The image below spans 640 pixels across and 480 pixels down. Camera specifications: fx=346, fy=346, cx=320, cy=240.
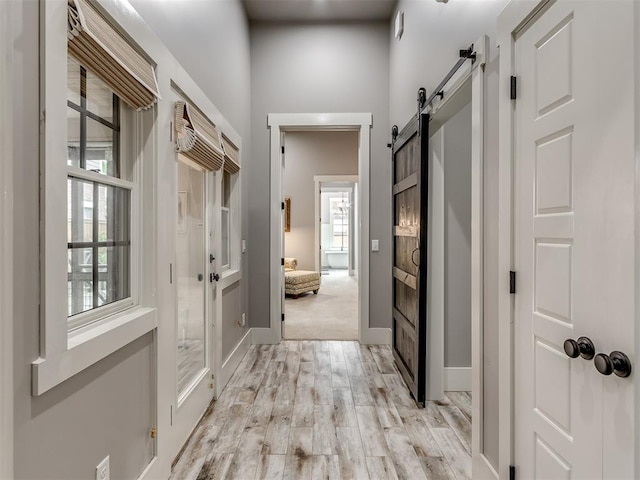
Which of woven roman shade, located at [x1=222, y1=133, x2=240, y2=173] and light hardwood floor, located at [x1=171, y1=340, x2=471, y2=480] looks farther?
woven roman shade, located at [x1=222, y1=133, x2=240, y2=173]

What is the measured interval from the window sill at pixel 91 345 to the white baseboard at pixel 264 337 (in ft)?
7.69

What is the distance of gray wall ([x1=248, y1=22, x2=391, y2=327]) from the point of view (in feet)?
12.8

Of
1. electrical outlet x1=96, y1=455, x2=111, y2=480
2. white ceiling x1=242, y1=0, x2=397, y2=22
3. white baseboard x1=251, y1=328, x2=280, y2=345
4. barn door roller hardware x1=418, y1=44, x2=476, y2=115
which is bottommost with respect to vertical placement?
white baseboard x1=251, y1=328, x2=280, y2=345

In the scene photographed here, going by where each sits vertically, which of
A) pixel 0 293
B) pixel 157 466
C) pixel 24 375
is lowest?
pixel 157 466

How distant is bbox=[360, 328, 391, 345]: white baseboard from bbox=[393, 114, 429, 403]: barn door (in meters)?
0.48

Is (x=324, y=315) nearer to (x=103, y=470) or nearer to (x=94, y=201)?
(x=103, y=470)

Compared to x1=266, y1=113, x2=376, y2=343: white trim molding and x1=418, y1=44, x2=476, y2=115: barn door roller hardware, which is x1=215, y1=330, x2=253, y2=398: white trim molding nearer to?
x1=266, y1=113, x2=376, y2=343: white trim molding

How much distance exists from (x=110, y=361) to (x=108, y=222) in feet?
1.83

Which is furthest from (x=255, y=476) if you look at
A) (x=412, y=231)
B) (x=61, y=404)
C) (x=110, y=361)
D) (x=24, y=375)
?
(x=412, y=231)

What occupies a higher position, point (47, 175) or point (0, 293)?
point (47, 175)

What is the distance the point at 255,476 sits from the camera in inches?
69.6

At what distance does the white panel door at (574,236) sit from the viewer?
0.93m

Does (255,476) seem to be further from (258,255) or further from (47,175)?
(258,255)

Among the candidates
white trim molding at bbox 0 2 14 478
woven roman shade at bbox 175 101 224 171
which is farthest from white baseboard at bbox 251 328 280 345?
white trim molding at bbox 0 2 14 478
